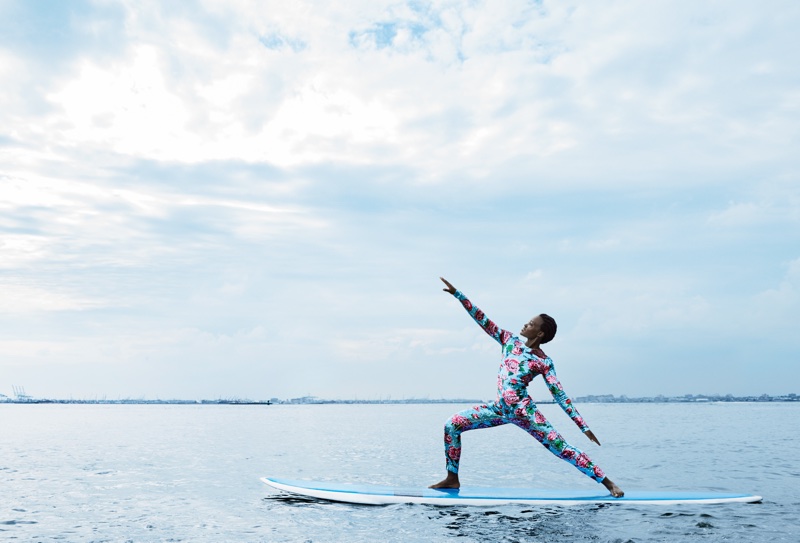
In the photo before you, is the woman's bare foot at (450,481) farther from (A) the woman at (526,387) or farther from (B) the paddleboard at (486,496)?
(A) the woman at (526,387)

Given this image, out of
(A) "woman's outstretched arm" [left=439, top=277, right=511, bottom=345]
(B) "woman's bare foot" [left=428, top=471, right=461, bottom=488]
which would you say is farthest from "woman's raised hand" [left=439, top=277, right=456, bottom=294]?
(B) "woman's bare foot" [left=428, top=471, right=461, bottom=488]

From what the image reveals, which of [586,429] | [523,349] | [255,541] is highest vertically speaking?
[523,349]

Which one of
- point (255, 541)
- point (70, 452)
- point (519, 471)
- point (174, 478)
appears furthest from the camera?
point (70, 452)

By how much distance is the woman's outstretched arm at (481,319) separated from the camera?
12195mm

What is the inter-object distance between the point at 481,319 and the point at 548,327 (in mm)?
1182

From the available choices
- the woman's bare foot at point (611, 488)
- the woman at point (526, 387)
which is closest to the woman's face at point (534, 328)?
the woman at point (526, 387)

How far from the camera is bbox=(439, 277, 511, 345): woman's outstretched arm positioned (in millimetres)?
12195

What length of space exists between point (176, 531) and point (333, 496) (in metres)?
3.07

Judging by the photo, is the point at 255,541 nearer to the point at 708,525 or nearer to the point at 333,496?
the point at 333,496

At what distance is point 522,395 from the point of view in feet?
41.5

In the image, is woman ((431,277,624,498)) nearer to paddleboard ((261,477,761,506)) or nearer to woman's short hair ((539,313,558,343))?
woman's short hair ((539,313,558,343))

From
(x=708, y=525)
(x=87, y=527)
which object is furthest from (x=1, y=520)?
(x=708, y=525)

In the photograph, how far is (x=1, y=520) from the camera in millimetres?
13219

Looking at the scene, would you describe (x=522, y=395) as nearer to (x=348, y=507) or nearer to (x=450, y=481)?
(x=450, y=481)
